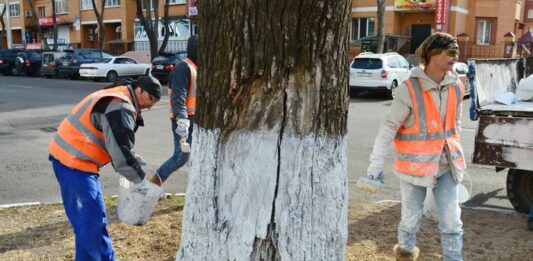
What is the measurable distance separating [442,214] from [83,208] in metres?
2.31

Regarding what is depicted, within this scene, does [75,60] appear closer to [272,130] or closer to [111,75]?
[111,75]

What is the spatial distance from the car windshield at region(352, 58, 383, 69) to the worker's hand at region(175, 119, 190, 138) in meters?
13.2

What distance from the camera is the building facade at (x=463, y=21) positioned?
31188 millimetres

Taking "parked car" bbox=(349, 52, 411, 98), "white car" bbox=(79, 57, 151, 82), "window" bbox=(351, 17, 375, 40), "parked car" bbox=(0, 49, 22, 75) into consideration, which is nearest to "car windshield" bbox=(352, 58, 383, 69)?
"parked car" bbox=(349, 52, 411, 98)

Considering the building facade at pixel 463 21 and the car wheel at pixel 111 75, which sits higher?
the building facade at pixel 463 21

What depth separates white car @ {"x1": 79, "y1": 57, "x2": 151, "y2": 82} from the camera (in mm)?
24859

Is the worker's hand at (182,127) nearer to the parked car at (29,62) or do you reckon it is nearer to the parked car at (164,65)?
the parked car at (164,65)

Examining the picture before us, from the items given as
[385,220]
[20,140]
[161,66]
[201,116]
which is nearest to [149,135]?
[20,140]

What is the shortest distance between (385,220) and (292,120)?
3.35 meters

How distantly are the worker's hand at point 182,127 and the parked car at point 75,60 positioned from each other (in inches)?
909

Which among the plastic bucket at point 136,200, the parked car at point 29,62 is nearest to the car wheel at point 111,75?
the parked car at point 29,62

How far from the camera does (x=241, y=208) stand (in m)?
1.97

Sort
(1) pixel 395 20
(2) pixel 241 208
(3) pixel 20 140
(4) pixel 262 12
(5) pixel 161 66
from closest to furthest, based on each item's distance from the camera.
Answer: (4) pixel 262 12 → (2) pixel 241 208 → (3) pixel 20 140 → (5) pixel 161 66 → (1) pixel 395 20

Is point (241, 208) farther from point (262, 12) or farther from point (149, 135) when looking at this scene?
point (149, 135)
